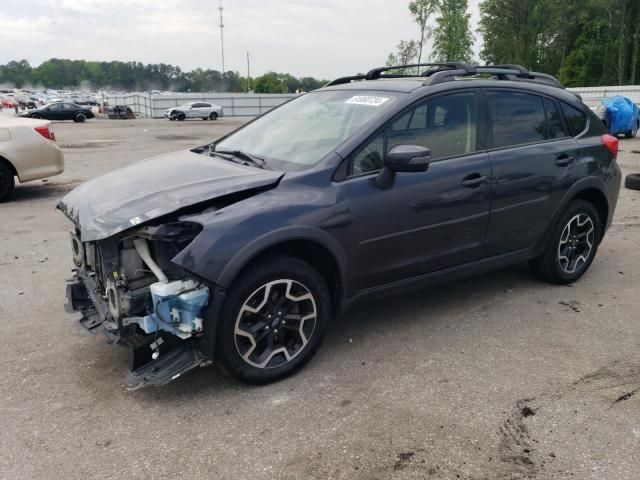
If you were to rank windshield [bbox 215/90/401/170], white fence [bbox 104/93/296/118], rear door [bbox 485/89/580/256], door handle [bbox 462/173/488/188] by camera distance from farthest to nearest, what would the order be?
white fence [bbox 104/93/296/118] → rear door [bbox 485/89/580/256] → door handle [bbox 462/173/488/188] → windshield [bbox 215/90/401/170]

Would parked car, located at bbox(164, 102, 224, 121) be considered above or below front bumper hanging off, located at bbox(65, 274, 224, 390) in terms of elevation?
above

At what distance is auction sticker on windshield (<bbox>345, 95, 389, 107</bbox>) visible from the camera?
3799mm

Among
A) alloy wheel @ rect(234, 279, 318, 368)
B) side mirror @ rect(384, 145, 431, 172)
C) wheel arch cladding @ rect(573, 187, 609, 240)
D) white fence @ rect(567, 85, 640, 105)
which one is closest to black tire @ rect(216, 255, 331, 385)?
alloy wheel @ rect(234, 279, 318, 368)

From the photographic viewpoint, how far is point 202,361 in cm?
305

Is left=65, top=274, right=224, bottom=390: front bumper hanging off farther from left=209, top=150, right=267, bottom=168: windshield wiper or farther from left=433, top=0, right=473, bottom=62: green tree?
left=433, top=0, right=473, bottom=62: green tree

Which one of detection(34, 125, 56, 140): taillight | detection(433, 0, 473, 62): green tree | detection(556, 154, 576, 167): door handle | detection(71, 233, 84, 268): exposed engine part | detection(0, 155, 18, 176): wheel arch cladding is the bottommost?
detection(71, 233, 84, 268): exposed engine part

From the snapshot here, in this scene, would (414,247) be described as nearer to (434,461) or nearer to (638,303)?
(434,461)

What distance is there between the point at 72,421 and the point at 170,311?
31.0 inches

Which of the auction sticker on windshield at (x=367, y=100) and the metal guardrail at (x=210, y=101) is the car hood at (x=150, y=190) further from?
the metal guardrail at (x=210, y=101)

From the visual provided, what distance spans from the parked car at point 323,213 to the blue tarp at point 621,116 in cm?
1534

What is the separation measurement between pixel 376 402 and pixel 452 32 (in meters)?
46.9

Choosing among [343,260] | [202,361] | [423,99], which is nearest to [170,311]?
[202,361]

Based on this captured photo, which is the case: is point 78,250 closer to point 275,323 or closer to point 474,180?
point 275,323

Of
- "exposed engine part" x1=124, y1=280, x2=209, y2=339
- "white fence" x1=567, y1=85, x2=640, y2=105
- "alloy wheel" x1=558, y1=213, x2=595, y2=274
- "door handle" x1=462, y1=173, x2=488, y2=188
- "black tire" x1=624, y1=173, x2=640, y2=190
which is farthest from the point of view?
"white fence" x1=567, y1=85, x2=640, y2=105
